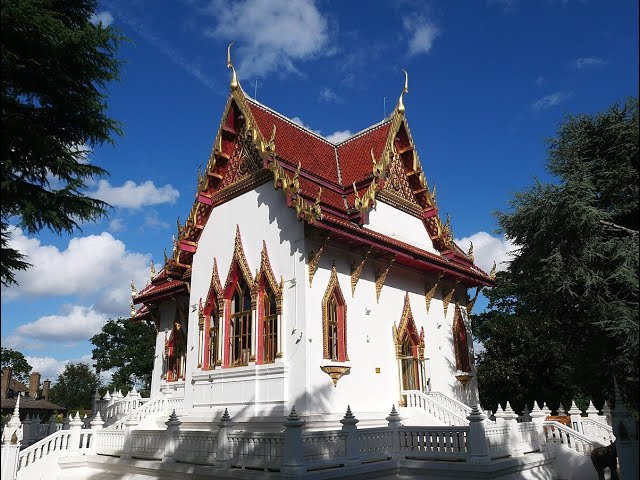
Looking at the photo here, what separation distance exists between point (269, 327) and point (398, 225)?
501 cm

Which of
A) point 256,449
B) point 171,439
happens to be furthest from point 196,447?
point 256,449

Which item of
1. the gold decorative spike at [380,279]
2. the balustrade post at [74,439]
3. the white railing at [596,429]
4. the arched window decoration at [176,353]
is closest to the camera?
the balustrade post at [74,439]

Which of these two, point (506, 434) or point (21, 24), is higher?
point (21, 24)

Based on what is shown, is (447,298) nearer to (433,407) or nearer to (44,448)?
(433,407)

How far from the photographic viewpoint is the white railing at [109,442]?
12352mm

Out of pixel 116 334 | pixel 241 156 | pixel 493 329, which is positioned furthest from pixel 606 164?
pixel 116 334

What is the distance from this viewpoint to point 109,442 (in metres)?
12.7

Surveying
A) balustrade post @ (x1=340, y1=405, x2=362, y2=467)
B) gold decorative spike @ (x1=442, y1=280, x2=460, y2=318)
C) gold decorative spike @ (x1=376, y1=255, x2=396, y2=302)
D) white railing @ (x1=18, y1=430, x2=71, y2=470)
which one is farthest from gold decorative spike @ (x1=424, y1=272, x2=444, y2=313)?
white railing @ (x1=18, y1=430, x2=71, y2=470)

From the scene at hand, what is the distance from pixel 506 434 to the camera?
1082cm

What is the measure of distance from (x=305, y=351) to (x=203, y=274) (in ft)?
15.3

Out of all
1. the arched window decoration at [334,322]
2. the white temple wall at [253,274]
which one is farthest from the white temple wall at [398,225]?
the white temple wall at [253,274]

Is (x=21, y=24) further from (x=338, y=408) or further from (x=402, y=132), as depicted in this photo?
(x=402, y=132)

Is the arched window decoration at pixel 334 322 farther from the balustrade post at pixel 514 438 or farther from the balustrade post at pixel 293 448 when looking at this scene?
the balustrade post at pixel 514 438

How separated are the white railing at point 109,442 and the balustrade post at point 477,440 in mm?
7382
